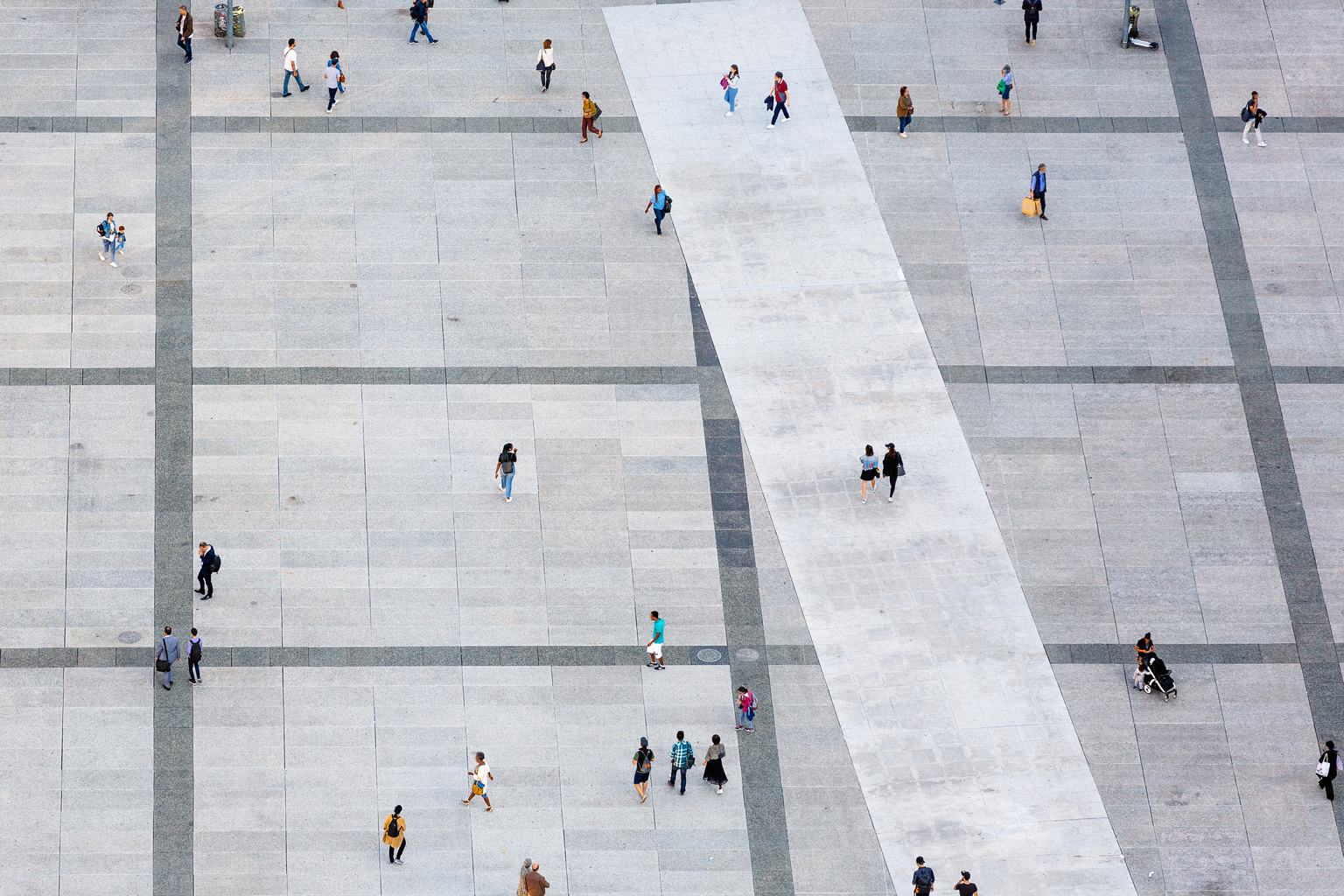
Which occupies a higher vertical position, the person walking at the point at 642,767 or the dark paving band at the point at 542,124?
the dark paving band at the point at 542,124

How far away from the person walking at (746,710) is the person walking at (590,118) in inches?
533

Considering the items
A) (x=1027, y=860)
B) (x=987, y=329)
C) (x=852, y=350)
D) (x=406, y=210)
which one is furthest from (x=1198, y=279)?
(x=406, y=210)

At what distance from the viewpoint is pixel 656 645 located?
1303 inches

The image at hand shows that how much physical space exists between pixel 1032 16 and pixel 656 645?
58.7 ft

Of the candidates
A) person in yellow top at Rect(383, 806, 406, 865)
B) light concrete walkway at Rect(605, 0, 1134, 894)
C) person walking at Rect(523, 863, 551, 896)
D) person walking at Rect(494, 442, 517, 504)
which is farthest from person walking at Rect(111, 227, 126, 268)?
person walking at Rect(523, 863, 551, 896)

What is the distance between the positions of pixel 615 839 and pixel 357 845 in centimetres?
412

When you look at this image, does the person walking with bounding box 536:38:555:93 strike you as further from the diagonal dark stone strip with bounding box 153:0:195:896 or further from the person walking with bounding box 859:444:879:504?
the person walking with bounding box 859:444:879:504

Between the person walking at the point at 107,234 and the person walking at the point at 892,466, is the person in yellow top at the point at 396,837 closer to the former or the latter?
the person walking at the point at 892,466

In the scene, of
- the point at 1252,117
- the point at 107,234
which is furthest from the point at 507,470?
the point at 1252,117

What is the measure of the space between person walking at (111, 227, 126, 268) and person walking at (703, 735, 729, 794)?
15.4m

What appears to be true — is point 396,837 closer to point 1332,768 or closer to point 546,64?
point 1332,768

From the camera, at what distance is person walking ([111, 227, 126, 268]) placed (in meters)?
37.6

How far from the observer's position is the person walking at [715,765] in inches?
1241

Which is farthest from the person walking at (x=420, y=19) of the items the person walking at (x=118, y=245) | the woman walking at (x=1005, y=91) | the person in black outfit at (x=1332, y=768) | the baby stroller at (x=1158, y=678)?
the person in black outfit at (x=1332, y=768)
